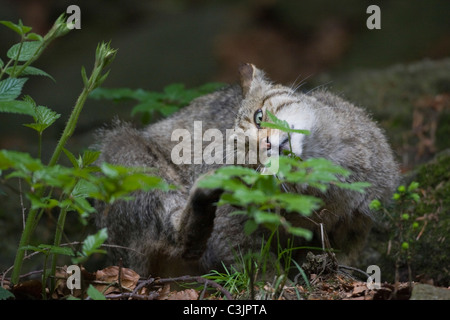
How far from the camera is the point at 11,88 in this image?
321 cm

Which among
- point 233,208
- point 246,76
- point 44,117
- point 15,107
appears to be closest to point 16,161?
point 15,107

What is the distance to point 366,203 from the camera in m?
4.48

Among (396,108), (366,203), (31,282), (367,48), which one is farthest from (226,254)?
(367,48)

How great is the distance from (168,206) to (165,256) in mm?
417

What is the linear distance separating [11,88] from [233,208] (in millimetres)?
2042

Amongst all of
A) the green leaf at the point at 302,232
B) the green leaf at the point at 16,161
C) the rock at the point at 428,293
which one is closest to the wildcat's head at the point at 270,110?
the rock at the point at 428,293

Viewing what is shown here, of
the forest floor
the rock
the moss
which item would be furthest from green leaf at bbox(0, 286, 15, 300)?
the moss

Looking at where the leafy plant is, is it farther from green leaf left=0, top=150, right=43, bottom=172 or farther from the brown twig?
green leaf left=0, top=150, right=43, bottom=172

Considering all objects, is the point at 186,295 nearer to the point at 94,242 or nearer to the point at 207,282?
the point at 207,282

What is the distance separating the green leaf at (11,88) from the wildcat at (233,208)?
1.19 metres

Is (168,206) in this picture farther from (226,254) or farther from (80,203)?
(80,203)

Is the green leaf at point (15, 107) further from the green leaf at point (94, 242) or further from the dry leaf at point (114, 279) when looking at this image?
the dry leaf at point (114, 279)

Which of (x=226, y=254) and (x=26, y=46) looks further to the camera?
(x=226, y=254)

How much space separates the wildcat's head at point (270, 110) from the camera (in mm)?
3734
